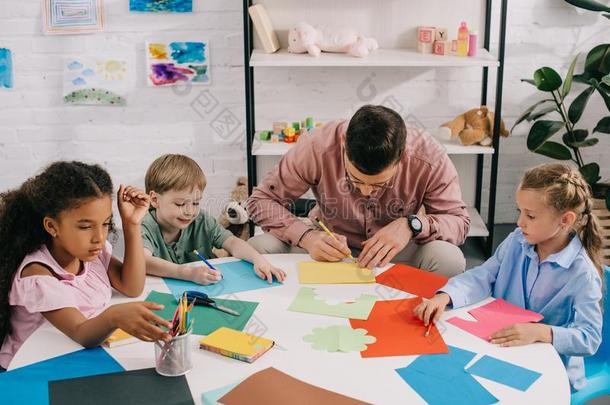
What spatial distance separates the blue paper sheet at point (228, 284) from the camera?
1.72 m

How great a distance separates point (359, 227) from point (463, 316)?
2.62 feet

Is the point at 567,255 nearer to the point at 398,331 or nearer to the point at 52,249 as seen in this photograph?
the point at 398,331

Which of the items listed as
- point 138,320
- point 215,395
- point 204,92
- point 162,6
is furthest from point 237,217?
point 215,395

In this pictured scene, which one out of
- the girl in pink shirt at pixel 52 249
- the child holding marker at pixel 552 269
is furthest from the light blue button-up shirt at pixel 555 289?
the girl in pink shirt at pixel 52 249

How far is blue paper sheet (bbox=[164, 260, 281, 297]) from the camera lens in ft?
5.64

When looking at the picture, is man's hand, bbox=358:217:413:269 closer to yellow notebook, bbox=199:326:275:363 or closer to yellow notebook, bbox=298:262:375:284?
yellow notebook, bbox=298:262:375:284

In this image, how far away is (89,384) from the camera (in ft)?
4.30

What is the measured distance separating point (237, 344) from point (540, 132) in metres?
2.22

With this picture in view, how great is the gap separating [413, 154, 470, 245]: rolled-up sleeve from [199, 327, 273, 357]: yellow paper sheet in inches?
33.5

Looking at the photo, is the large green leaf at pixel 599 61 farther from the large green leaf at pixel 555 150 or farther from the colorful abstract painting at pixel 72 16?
the colorful abstract painting at pixel 72 16

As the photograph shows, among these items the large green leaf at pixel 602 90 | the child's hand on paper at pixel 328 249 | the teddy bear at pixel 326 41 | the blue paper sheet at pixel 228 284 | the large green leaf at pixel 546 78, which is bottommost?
the blue paper sheet at pixel 228 284

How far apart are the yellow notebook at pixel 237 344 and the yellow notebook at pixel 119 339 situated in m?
0.15

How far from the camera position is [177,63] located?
3.51 m

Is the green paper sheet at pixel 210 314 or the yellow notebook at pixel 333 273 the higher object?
the yellow notebook at pixel 333 273
